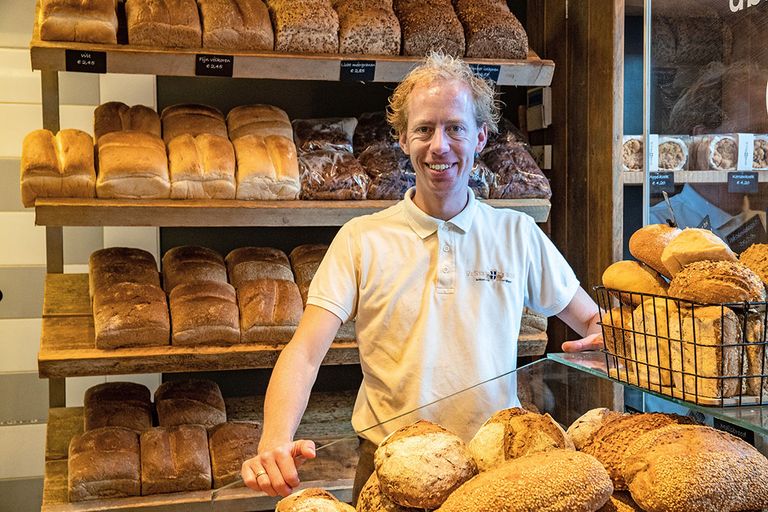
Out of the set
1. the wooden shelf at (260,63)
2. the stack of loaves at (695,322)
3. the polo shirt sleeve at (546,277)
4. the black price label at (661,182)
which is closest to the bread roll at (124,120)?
the wooden shelf at (260,63)

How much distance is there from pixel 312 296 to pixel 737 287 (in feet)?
3.73

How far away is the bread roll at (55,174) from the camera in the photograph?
Result: 2.48 meters

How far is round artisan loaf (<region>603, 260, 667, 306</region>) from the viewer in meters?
1.09

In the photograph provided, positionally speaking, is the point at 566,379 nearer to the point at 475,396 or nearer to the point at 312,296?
the point at 475,396

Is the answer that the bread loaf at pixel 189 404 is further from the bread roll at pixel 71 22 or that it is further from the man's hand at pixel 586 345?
the man's hand at pixel 586 345

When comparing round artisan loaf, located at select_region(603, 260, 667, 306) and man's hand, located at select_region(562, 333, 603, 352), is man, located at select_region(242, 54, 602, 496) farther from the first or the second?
round artisan loaf, located at select_region(603, 260, 667, 306)

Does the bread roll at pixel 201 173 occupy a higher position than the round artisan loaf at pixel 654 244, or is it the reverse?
the bread roll at pixel 201 173

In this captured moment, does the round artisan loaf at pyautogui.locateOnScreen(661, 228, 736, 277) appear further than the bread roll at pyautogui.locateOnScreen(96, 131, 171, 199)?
No

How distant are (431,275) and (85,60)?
1.20 metres

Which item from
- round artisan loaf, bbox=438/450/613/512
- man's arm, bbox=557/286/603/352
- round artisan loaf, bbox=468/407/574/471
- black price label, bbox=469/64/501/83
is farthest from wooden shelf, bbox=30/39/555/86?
round artisan loaf, bbox=438/450/613/512

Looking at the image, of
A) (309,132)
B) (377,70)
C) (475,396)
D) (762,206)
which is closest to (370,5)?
(377,70)

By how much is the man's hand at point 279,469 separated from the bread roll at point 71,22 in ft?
5.51

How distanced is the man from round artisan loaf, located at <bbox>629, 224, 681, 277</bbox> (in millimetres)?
801

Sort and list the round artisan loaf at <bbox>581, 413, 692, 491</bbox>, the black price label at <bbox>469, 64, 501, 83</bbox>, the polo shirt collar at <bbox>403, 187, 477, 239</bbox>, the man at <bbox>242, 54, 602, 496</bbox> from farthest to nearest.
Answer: the black price label at <bbox>469, 64, 501, 83</bbox> < the polo shirt collar at <bbox>403, 187, 477, 239</bbox> < the man at <bbox>242, 54, 602, 496</bbox> < the round artisan loaf at <bbox>581, 413, 692, 491</bbox>
